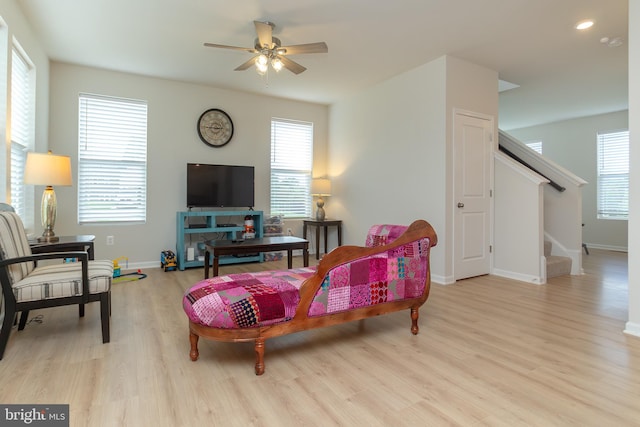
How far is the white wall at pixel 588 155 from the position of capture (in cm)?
677

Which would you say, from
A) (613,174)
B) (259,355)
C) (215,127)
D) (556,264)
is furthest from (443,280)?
(613,174)

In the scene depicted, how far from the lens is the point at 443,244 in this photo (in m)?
4.14

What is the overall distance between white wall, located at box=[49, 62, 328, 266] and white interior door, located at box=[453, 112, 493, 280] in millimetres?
2973

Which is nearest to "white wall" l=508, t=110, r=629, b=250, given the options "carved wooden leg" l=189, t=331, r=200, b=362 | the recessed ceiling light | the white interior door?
the white interior door

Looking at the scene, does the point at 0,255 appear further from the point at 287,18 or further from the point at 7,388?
the point at 287,18

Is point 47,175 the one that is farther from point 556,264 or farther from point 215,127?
point 556,264

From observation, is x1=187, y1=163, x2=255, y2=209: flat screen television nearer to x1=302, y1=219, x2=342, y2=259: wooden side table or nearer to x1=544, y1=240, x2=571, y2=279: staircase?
x1=302, y1=219, x2=342, y2=259: wooden side table

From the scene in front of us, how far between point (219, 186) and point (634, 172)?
15.1 ft

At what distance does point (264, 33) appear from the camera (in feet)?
10.1

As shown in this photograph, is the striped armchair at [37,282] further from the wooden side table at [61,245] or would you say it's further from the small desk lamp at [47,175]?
the small desk lamp at [47,175]

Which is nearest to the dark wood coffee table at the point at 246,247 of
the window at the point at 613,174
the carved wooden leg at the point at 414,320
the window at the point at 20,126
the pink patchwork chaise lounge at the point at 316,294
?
the pink patchwork chaise lounge at the point at 316,294

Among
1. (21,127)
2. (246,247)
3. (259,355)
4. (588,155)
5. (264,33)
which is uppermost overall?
(264,33)

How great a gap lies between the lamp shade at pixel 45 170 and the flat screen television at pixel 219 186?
6.16ft

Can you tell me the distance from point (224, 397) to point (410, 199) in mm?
3495
